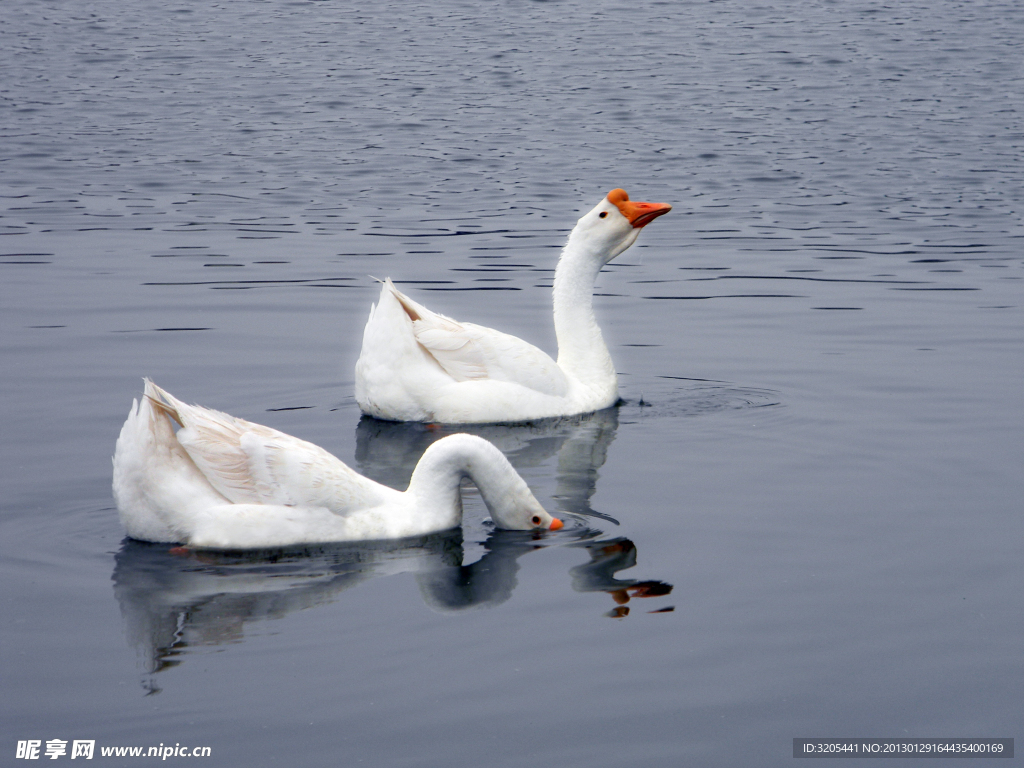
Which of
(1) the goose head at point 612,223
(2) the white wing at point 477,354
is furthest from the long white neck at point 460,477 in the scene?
(1) the goose head at point 612,223

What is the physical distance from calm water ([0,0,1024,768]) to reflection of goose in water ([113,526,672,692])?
0.09 ft

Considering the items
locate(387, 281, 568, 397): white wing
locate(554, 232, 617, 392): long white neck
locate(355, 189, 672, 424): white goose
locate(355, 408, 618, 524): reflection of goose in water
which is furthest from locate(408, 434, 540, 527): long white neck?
locate(554, 232, 617, 392): long white neck

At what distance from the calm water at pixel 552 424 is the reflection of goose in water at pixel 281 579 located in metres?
0.03

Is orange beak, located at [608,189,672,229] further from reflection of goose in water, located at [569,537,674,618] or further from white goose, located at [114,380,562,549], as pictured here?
reflection of goose in water, located at [569,537,674,618]

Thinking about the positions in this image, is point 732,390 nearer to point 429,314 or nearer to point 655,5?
point 429,314

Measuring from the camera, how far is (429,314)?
10148 mm

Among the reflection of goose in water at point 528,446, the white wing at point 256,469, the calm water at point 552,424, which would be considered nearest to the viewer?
the calm water at point 552,424

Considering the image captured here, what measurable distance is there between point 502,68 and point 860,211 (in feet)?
42.8

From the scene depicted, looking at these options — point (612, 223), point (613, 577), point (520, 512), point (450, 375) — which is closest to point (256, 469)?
point (520, 512)

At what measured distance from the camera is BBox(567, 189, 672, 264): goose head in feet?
35.3

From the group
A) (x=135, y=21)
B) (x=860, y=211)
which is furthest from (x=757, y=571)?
(x=135, y=21)

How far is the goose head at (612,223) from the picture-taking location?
35.3ft

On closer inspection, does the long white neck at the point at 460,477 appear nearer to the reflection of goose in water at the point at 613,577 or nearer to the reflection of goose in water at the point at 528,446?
the reflection of goose in water at the point at 613,577

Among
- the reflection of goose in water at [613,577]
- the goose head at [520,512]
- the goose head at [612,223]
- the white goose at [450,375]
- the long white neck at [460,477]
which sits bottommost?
the reflection of goose in water at [613,577]
